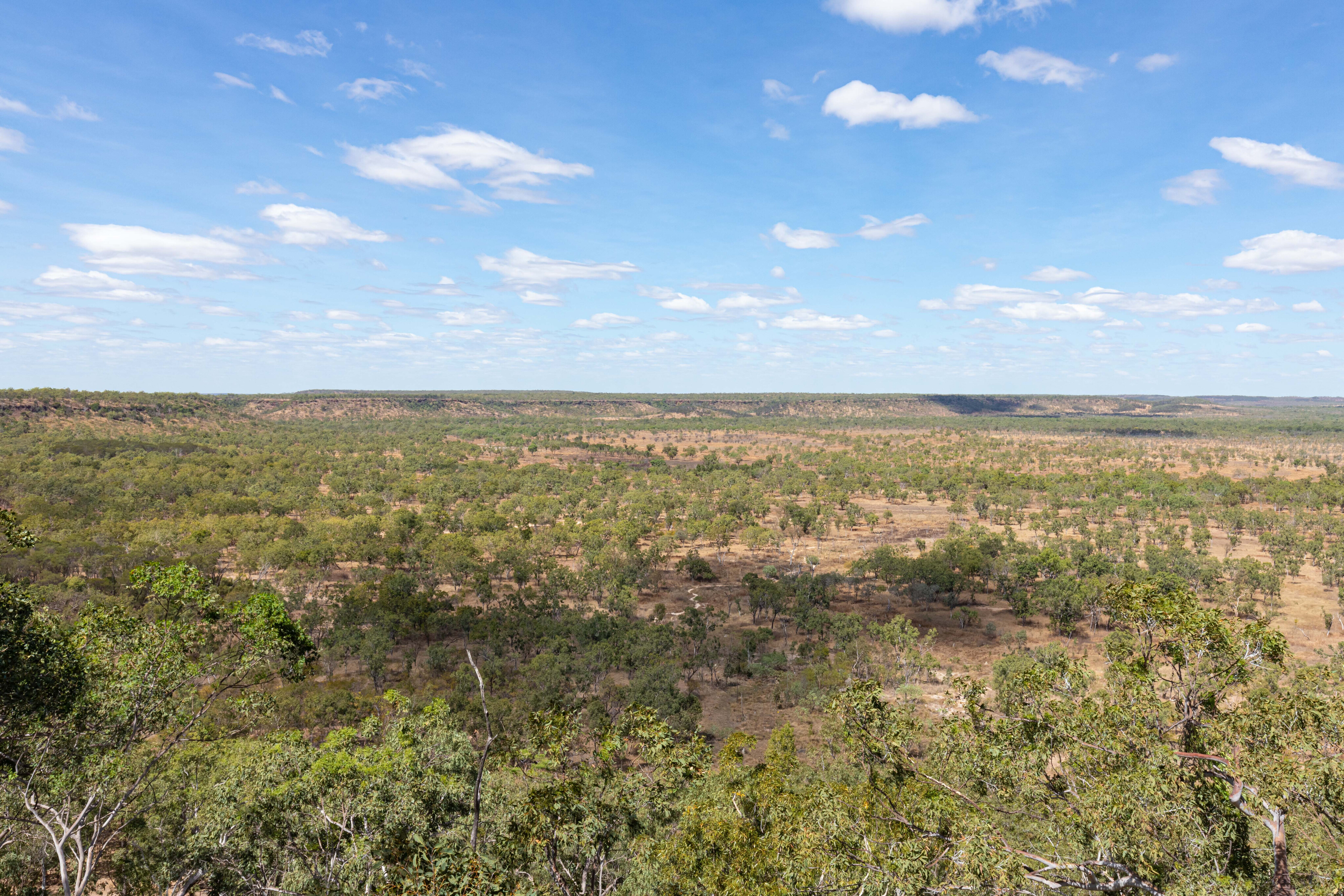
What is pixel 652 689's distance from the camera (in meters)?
37.5

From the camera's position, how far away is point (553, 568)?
6538 centimetres

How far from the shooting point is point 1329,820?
11195 millimetres

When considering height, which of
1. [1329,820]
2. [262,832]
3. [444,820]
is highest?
[1329,820]

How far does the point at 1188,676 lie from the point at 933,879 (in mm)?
7096

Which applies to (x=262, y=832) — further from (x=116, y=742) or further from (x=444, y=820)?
(x=444, y=820)

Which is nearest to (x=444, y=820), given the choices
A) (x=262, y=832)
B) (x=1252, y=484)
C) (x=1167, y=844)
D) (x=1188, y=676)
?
(x=262, y=832)

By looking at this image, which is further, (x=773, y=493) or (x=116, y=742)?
(x=773, y=493)

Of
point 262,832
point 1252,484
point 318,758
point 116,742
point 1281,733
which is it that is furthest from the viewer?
point 1252,484

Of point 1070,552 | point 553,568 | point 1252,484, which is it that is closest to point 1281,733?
point 553,568

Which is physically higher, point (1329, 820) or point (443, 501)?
point (1329, 820)

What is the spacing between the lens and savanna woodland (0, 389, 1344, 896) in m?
12.8

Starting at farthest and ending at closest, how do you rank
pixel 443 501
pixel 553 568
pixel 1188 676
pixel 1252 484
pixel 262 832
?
pixel 1252 484 < pixel 443 501 < pixel 553 568 < pixel 262 832 < pixel 1188 676

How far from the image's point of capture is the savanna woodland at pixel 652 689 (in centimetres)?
1276

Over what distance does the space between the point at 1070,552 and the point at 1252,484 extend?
75079 millimetres
